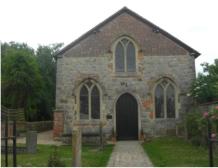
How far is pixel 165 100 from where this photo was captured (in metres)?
23.5

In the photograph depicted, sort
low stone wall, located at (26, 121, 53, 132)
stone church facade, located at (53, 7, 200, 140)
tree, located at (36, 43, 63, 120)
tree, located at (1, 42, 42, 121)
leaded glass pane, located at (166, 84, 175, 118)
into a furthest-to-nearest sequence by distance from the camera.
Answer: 1. tree, located at (36, 43, 63, 120)
2. tree, located at (1, 42, 42, 121)
3. low stone wall, located at (26, 121, 53, 132)
4. leaded glass pane, located at (166, 84, 175, 118)
5. stone church facade, located at (53, 7, 200, 140)

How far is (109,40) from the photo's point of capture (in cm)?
2381

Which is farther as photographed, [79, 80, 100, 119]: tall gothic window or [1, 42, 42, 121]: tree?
[1, 42, 42, 121]: tree

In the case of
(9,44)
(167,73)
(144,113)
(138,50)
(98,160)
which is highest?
(9,44)

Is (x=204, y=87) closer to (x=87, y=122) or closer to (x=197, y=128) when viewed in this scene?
(x=197, y=128)

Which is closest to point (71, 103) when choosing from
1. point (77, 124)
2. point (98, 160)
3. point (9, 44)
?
point (77, 124)

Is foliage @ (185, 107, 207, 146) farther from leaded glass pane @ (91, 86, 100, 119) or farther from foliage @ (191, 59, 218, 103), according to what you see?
leaded glass pane @ (91, 86, 100, 119)

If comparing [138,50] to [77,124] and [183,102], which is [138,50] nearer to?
[183,102]

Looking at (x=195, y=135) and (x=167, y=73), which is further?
(x=167, y=73)

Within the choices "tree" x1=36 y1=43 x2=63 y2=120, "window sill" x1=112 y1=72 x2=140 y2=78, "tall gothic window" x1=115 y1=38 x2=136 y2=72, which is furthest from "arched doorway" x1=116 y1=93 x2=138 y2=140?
"tree" x1=36 y1=43 x2=63 y2=120

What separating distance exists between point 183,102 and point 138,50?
417 cm

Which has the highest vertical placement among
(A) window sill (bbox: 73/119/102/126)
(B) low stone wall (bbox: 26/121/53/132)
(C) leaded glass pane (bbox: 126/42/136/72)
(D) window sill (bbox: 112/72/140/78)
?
(C) leaded glass pane (bbox: 126/42/136/72)

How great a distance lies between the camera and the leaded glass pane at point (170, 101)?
2356 cm

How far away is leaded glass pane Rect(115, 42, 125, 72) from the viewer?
23.7 metres
